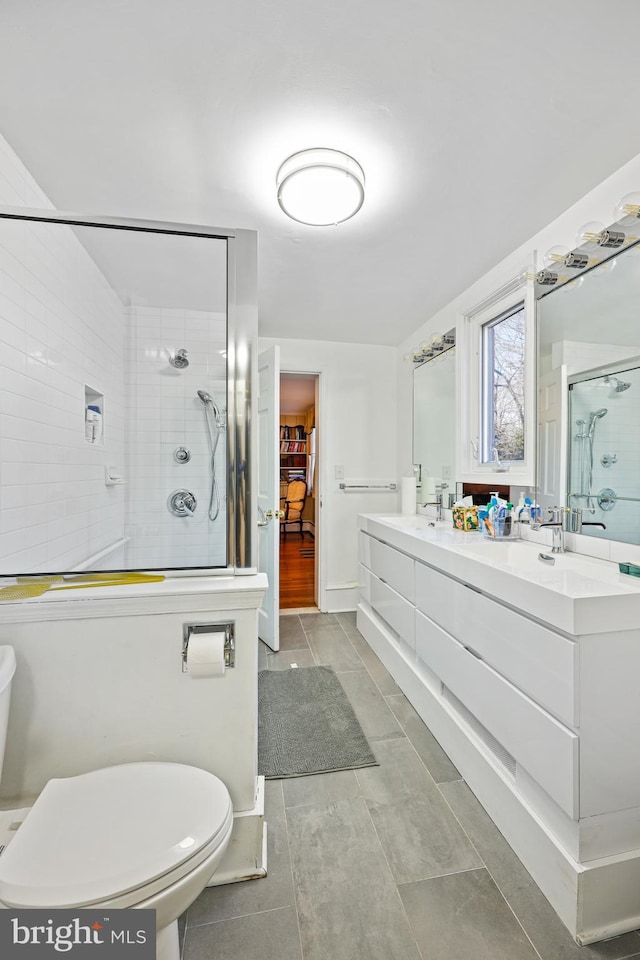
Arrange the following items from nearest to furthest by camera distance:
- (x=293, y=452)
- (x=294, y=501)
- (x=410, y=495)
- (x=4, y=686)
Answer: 1. (x=4, y=686)
2. (x=410, y=495)
3. (x=294, y=501)
4. (x=293, y=452)

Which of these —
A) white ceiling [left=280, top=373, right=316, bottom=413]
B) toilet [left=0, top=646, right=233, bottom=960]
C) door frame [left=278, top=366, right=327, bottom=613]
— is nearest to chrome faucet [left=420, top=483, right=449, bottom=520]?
door frame [left=278, top=366, right=327, bottom=613]

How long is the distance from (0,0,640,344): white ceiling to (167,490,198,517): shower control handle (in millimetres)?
1218

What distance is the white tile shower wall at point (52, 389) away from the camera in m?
1.47

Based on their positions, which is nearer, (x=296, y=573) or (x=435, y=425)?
(x=435, y=425)

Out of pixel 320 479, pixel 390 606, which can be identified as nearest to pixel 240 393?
pixel 390 606

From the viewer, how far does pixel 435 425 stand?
10.5 ft

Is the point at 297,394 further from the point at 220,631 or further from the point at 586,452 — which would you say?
the point at 220,631

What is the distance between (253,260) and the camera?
4.65 feet

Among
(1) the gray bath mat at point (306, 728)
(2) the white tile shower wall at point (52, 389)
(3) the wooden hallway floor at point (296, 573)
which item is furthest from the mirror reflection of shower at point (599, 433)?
(3) the wooden hallway floor at point (296, 573)

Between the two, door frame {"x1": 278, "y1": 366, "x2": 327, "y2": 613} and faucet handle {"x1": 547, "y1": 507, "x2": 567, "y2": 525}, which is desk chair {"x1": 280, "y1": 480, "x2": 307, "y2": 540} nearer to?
door frame {"x1": 278, "y1": 366, "x2": 327, "y2": 613}

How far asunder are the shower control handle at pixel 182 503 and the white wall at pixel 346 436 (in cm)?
229

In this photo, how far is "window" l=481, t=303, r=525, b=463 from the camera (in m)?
2.32

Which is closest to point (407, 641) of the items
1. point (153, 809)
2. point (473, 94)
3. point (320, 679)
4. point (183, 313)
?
point (320, 679)

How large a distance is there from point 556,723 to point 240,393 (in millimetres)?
1345
